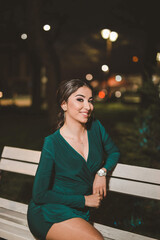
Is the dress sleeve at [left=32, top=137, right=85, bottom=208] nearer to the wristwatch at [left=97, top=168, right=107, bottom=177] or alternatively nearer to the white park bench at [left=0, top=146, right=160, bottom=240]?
the wristwatch at [left=97, top=168, right=107, bottom=177]

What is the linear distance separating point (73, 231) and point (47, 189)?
1.21 feet

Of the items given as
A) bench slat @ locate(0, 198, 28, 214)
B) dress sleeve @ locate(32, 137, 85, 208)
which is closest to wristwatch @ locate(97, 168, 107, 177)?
dress sleeve @ locate(32, 137, 85, 208)

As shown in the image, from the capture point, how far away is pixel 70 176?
219 cm

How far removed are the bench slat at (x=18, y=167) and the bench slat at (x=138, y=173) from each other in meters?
0.98

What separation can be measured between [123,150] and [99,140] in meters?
5.75

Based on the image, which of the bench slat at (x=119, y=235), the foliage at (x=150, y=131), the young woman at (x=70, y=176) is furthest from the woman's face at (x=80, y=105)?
the foliage at (x=150, y=131)

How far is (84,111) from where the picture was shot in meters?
2.28

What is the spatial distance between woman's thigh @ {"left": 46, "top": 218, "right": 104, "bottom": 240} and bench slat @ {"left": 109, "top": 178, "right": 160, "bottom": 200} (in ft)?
2.25

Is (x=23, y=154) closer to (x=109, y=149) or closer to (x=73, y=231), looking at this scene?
(x=109, y=149)

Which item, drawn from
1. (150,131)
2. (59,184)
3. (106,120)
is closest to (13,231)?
(59,184)

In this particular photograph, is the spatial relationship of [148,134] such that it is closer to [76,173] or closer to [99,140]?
[99,140]

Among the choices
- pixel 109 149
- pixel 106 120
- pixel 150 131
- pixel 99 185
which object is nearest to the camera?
pixel 99 185

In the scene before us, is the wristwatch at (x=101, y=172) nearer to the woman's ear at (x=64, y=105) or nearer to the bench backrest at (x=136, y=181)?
the bench backrest at (x=136, y=181)

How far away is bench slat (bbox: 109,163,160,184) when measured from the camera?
2520 mm
